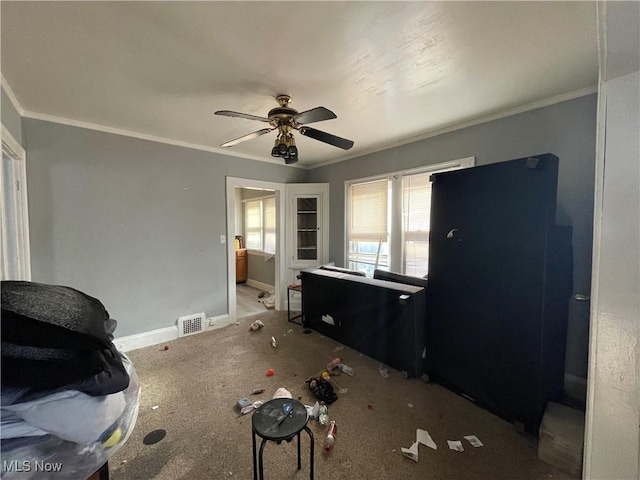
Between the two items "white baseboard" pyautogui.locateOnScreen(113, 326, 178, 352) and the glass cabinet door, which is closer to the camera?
"white baseboard" pyautogui.locateOnScreen(113, 326, 178, 352)

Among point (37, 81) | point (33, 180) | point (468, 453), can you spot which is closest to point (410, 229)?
point (468, 453)

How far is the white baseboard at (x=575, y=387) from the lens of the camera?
1.97m

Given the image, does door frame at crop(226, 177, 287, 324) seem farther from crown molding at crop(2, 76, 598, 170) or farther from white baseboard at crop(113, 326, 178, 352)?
white baseboard at crop(113, 326, 178, 352)

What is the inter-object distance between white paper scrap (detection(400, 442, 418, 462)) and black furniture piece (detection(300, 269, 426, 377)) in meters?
0.76

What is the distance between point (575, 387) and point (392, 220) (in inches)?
87.9

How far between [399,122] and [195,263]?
9.87 feet

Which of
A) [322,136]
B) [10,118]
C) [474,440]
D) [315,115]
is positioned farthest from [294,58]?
[474,440]

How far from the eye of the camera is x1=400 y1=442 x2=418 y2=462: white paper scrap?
61.7 inches

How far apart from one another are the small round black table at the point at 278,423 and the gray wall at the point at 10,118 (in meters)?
2.68

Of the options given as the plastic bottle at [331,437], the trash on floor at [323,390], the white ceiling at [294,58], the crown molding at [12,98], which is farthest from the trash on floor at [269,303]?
the crown molding at [12,98]

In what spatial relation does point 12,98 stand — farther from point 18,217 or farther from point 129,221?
point 129,221

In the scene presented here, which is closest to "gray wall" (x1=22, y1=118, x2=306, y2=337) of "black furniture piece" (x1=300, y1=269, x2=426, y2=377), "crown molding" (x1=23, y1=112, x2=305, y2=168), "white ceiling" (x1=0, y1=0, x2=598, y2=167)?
"crown molding" (x1=23, y1=112, x2=305, y2=168)

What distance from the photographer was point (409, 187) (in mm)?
3271

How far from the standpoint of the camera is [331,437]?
1.69 meters
